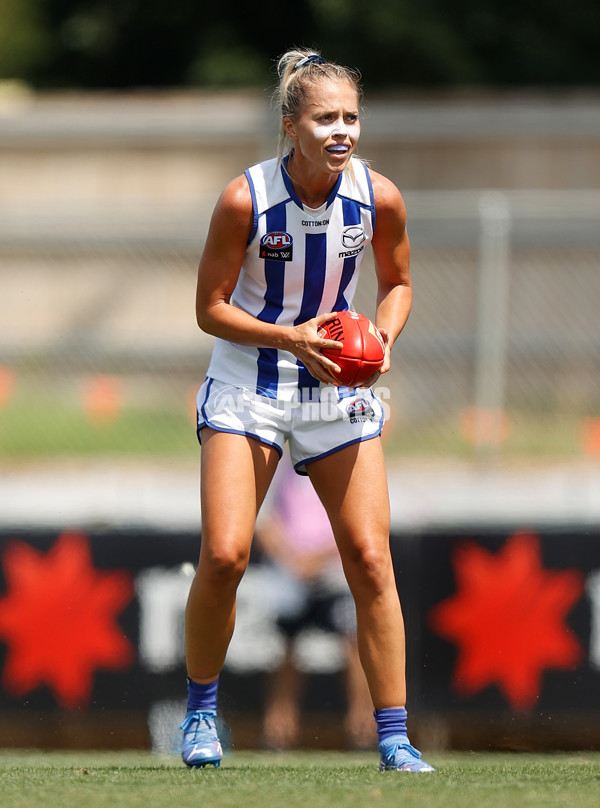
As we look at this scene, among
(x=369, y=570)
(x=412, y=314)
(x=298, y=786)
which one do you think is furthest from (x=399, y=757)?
(x=412, y=314)

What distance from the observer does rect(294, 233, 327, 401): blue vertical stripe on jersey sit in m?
4.11

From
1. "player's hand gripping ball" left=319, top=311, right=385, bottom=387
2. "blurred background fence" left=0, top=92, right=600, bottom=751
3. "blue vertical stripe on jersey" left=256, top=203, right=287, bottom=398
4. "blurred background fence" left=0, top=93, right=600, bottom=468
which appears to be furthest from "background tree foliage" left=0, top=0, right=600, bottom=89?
"player's hand gripping ball" left=319, top=311, right=385, bottom=387

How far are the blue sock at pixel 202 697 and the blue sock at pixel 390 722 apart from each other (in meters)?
0.57

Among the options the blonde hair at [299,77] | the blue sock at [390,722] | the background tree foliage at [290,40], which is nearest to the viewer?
the blonde hair at [299,77]

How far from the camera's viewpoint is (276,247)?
409cm

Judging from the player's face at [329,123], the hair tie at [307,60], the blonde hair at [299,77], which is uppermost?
the hair tie at [307,60]

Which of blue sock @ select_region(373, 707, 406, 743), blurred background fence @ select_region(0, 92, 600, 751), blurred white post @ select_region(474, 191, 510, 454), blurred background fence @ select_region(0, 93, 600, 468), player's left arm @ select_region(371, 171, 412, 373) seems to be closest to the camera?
blue sock @ select_region(373, 707, 406, 743)

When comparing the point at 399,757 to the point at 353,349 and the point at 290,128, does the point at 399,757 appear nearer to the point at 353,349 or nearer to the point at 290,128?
the point at 353,349

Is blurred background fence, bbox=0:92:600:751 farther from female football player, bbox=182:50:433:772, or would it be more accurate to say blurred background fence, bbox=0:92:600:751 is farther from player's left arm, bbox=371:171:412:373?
player's left arm, bbox=371:171:412:373

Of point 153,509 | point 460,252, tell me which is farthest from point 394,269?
point 460,252

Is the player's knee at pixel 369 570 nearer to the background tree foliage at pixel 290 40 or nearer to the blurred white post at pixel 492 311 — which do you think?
the blurred white post at pixel 492 311

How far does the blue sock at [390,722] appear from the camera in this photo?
13.4ft

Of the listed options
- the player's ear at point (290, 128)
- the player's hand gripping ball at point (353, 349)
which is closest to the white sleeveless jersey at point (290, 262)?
the player's ear at point (290, 128)

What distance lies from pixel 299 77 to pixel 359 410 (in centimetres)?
109
